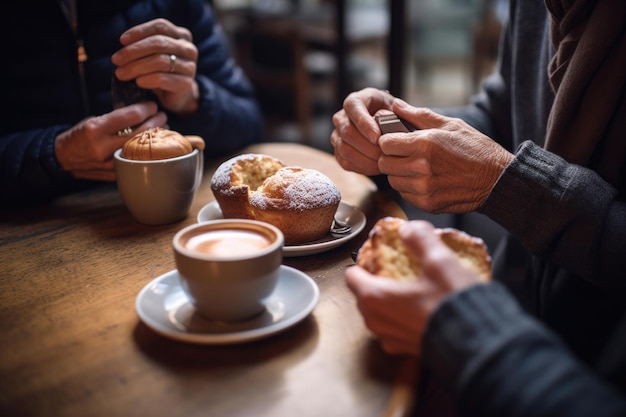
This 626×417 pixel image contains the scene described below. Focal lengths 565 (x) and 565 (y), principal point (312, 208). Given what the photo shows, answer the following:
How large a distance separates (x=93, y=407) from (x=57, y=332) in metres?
0.19

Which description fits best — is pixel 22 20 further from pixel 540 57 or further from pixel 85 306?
pixel 540 57

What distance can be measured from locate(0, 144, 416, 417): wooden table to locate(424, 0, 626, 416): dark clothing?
0.10 metres

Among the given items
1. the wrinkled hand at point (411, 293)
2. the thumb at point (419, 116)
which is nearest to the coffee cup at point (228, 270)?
the wrinkled hand at point (411, 293)

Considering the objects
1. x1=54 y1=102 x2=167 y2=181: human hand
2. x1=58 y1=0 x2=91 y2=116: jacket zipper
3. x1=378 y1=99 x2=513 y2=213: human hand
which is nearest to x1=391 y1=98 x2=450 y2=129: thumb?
x1=378 y1=99 x2=513 y2=213: human hand

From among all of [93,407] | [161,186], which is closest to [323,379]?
[93,407]

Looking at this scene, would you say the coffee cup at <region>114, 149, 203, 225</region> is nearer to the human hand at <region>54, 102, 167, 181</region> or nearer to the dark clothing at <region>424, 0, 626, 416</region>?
the human hand at <region>54, 102, 167, 181</region>

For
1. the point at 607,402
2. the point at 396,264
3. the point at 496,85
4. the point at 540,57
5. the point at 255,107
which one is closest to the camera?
the point at 607,402

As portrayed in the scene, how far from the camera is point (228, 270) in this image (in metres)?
0.71

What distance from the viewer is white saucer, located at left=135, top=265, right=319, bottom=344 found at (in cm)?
72

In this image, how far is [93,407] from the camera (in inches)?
25.0

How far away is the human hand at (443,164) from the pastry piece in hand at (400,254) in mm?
283

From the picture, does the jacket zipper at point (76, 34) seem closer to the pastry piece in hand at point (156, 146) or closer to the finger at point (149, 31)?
the finger at point (149, 31)

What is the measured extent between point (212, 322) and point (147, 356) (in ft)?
0.31

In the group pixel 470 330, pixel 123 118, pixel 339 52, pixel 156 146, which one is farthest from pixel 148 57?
pixel 339 52
